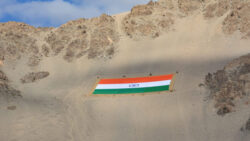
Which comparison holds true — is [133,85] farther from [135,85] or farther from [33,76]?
[33,76]

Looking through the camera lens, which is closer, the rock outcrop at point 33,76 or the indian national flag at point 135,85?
the indian national flag at point 135,85

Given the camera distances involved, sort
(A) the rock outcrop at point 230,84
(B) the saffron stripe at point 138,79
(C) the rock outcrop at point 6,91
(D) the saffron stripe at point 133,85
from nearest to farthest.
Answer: (A) the rock outcrop at point 230,84 < (C) the rock outcrop at point 6,91 < (D) the saffron stripe at point 133,85 < (B) the saffron stripe at point 138,79

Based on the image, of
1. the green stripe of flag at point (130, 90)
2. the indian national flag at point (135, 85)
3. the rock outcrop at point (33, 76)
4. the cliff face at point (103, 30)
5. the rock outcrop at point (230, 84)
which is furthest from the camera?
the cliff face at point (103, 30)

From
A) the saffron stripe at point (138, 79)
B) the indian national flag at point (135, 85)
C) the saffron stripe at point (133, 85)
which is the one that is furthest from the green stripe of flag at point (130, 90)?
the saffron stripe at point (138, 79)

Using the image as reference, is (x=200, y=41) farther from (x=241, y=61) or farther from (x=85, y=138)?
(x=85, y=138)

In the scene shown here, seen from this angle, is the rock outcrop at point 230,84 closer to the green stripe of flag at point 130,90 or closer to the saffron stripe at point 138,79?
the green stripe of flag at point 130,90

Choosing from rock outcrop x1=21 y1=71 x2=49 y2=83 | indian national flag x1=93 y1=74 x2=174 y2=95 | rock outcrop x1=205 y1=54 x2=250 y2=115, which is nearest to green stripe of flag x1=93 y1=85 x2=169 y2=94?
indian national flag x1=93 y1=74 x2=174 y2=95

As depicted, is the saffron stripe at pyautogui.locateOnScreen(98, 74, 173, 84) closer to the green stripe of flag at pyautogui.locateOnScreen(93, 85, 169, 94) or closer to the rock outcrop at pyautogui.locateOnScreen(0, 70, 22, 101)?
the green stripe of flag at pyautogui.locateOnScreen(93, 85, 169, 94)
